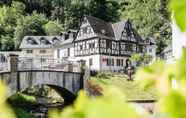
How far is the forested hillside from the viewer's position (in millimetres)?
67312

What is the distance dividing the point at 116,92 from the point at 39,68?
29.9 meters

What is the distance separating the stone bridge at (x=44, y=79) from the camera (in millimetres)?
28812

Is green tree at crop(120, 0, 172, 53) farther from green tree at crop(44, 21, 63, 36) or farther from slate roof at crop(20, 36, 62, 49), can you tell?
green tree at crop(44, 21, 63, 36)

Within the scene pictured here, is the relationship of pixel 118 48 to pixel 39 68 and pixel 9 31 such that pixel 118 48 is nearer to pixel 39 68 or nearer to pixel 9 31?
pixel 39 68

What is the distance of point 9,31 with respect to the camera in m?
72.4

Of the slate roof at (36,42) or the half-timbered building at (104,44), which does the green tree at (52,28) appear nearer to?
the slate roof at (36,42)

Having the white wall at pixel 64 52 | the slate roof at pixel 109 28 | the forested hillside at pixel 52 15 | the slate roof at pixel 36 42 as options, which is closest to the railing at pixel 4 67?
the slate roof at pixel 109 28

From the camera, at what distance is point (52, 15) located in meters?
81.8

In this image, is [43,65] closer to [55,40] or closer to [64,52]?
[64,52]

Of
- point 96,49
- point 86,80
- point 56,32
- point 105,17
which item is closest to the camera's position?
point 86,80

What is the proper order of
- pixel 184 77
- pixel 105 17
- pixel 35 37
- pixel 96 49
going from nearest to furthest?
pixel 184 77 < pixel 96 49 < pixel 35 37 < pixel 105 17

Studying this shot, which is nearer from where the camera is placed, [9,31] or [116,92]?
[116,92]

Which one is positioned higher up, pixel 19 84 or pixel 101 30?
pixel 101 30

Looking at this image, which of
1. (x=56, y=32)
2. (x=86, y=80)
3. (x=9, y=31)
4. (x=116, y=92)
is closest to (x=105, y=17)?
(x=56, y=32)
